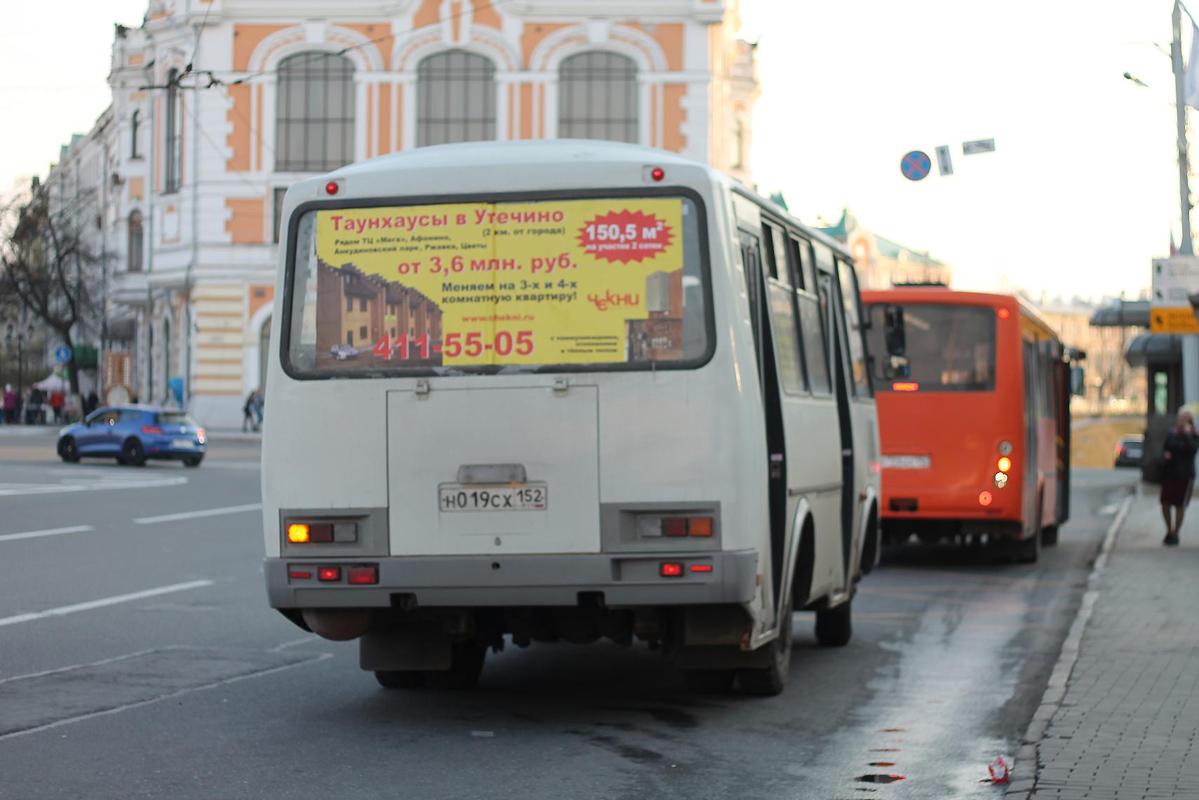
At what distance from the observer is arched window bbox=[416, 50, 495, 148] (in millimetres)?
58531

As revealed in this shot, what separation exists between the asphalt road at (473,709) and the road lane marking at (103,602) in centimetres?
4

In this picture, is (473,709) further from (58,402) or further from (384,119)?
(58,402)

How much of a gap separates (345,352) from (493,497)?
984 mm

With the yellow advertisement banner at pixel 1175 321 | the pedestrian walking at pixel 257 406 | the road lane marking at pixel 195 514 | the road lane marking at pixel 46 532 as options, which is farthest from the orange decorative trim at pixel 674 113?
the road lane marking at pixel 46 532

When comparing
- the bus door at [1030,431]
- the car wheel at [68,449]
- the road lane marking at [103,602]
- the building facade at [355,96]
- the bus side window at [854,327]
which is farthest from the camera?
the building facade at [355,96]

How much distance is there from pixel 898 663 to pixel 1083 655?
3.71 ft

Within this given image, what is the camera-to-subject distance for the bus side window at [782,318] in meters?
9.23

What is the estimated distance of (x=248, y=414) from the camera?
189 feet

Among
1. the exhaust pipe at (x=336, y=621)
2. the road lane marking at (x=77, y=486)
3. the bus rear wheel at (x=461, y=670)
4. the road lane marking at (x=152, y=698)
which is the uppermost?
the exhaust pipe at (x=336, y=621)

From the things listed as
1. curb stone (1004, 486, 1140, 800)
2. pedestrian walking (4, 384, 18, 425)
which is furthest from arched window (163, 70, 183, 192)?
curb stone (1004, 486, 1140, 800)

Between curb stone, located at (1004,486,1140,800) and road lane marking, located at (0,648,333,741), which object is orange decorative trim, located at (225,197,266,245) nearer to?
curb stone, located at (1004,486,1140,800)

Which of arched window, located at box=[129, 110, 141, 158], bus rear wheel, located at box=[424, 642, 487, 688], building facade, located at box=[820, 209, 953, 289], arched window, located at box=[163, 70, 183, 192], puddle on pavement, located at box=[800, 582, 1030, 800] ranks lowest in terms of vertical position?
puddle on pavement, located at box=[800, 582, 1030, 800]

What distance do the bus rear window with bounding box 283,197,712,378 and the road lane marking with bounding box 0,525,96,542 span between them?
11.7 metres

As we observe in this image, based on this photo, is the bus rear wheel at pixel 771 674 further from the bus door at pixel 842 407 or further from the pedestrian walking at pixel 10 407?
the pedestrian walking at pixel 10 407
